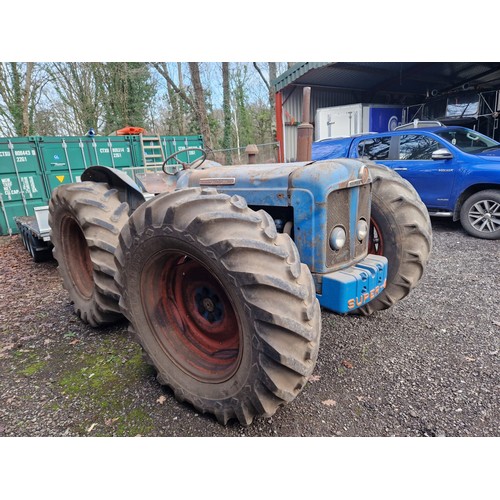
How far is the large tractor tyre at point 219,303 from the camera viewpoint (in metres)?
1.65

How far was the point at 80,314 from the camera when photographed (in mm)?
3326

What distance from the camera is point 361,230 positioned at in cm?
257

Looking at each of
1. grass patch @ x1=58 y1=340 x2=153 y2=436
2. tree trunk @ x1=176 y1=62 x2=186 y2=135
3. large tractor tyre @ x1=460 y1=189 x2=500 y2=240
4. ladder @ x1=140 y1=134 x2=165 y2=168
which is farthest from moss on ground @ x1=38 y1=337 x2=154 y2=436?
tree trunk @ x1=176 y1=62 x2=186 y2=135

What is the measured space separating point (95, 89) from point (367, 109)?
13.4 m

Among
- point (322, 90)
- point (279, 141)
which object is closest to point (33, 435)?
point (279, 141)

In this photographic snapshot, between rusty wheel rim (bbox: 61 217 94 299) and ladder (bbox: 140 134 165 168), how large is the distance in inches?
248

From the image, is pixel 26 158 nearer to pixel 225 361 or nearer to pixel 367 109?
pixel 225 361

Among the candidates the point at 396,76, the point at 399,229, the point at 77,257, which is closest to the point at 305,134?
the point at 399,229

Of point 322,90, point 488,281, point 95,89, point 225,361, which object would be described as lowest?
point 488,281

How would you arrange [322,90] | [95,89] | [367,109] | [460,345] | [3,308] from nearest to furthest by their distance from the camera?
[460,345] → [3,308] → [367,109] → [322,90] → [95,89]

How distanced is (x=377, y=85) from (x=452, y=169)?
28.0 feet

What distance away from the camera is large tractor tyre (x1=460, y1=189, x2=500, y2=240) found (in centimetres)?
580

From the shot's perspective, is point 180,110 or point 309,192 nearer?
point 309,192

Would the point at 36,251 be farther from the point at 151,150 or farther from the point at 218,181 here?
the point at 151,150
